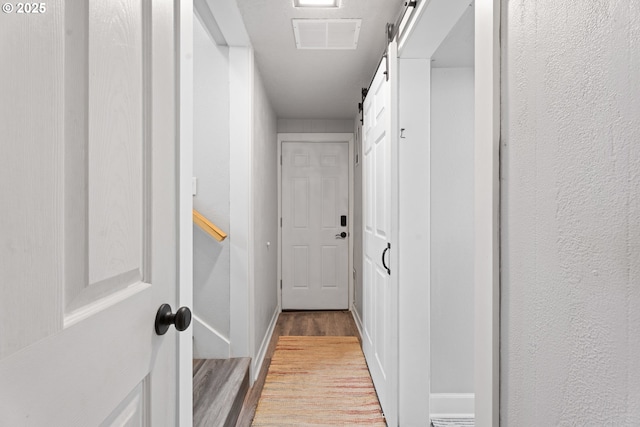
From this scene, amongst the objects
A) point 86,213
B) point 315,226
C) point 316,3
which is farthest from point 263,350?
point 86,213

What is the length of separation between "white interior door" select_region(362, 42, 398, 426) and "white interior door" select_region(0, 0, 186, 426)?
137cm

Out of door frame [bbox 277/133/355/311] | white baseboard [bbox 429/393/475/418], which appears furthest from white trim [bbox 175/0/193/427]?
door frame [bbox 277/133/355/311]

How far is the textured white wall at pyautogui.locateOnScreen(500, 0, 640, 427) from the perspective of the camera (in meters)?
0.53

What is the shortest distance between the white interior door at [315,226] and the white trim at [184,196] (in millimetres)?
3715

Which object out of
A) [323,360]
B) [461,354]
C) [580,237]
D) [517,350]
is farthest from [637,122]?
[323,360]

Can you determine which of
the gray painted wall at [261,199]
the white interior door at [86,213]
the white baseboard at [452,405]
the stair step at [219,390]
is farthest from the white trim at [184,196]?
the white baseboard at [452,405]

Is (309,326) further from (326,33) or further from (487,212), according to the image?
(487,212)

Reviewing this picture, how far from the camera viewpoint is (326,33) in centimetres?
246

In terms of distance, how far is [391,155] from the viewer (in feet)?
6.75

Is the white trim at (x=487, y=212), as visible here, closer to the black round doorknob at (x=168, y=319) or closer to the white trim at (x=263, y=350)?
the black round doorknob at (x=168, y=319)

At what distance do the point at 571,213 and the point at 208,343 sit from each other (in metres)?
2.31

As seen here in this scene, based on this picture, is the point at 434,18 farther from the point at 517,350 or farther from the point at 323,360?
the point at 323,360

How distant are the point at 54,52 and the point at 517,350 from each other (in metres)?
0.93

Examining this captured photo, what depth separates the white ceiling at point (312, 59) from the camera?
2.18m
